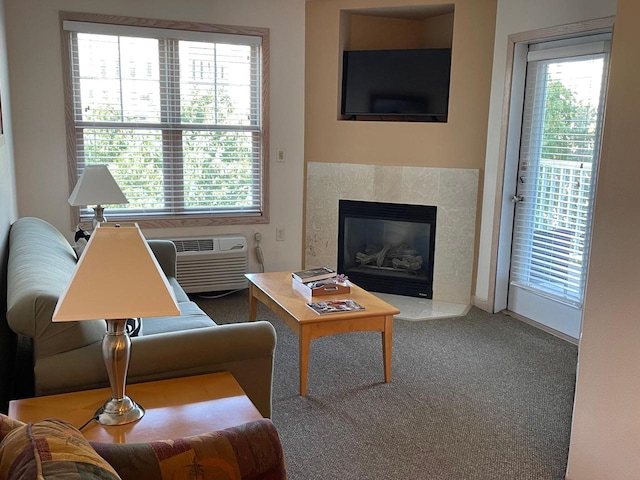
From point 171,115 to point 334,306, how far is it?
2.36 m

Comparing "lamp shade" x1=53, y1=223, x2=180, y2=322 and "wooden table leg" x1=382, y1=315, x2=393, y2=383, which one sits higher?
"lamp shade" x1=53, y1=223, x2=180, y2=322

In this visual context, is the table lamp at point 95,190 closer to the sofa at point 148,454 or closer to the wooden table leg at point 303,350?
the wooden table leg at point 303,350

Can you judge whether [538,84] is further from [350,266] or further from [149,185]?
[149,185]

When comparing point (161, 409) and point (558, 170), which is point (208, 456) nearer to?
point (161, 409)

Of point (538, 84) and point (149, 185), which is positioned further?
point (149, 185)

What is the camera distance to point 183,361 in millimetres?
2039

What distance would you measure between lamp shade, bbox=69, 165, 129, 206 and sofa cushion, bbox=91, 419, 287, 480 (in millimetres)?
2217

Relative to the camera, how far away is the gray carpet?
2.51 meters

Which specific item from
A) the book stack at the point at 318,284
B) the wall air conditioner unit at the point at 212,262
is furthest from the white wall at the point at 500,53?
the wall air conditioner unit at the point at 212,262

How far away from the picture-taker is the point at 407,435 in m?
2.73

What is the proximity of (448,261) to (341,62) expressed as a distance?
187cm

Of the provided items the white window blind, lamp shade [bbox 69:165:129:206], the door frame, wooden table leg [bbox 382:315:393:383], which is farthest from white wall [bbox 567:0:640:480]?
lamp shade [bbox 69:165:129:206]

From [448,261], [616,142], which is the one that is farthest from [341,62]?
[616,142]

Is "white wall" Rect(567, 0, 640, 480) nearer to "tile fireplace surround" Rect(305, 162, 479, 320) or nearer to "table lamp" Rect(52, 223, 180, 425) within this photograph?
"table lamp" Rect(52, 223, 180, 425)
